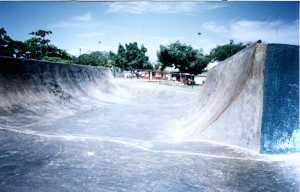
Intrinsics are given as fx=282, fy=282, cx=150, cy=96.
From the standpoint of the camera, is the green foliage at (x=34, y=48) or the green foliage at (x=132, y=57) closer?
the green foliage at (x=34, y=48)

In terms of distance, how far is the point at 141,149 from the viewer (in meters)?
3.79

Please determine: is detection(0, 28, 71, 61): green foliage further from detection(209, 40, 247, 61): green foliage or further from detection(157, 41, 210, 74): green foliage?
detection(209, 40, 247, 61): green foliage

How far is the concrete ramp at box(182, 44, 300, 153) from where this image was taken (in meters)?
3.42

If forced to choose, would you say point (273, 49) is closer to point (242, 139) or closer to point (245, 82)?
point (245, 82)

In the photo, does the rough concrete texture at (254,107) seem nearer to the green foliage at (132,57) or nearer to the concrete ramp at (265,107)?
the concrete ramp at (265,107)

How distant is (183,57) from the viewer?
4228 cm

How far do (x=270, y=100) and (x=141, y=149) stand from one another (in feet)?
5.81

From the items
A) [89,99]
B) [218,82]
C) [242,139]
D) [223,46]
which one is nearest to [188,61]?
[223,46]

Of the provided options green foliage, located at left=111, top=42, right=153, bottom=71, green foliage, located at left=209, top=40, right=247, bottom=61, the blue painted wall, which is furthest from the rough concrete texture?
green foliage, located at left=209, top=40, right=247, bottom=61

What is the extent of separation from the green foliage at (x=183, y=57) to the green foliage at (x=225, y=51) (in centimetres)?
1545

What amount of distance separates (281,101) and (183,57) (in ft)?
129

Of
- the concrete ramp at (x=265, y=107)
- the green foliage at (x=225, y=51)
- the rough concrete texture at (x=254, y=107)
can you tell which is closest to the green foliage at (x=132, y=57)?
the green foliage at (x=225, y=51)

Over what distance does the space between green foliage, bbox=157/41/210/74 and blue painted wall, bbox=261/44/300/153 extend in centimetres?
3903

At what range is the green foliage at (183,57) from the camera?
140ft
